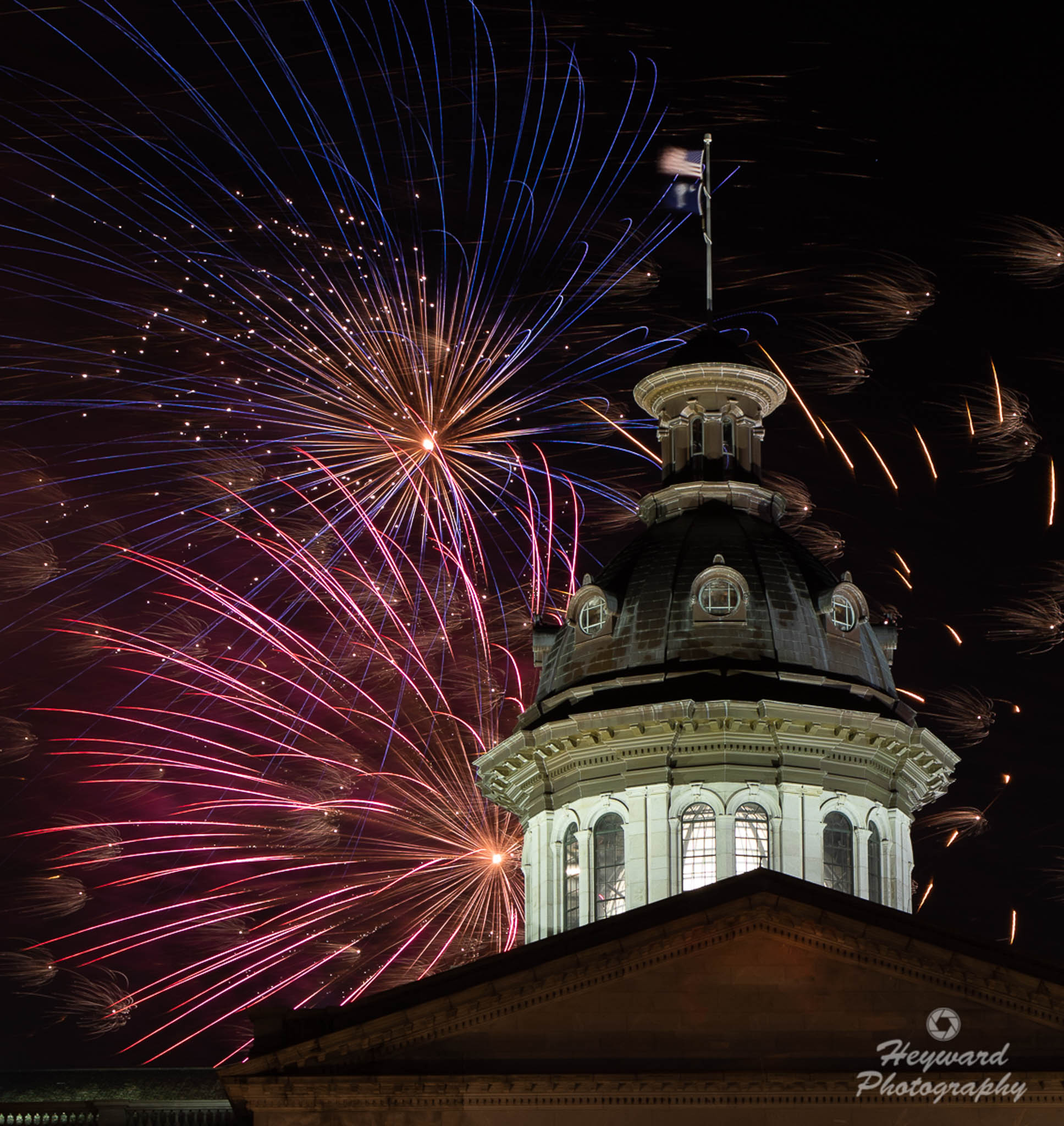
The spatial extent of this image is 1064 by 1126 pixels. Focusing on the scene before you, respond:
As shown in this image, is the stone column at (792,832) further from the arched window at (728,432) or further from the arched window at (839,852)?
the arched window at (728,432)

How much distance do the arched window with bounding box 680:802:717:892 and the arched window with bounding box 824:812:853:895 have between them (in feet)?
10.4

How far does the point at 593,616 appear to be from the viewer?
73.6m

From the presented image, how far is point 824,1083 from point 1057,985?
16.9 feet

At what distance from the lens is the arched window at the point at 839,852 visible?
70.8 meters

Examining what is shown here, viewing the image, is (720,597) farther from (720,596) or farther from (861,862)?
(861,862)

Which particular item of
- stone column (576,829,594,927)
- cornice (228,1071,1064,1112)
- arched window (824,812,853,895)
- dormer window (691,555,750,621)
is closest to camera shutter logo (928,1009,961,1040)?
cornice (228,1071,1064,1112)

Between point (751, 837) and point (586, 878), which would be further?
point (586, 878)

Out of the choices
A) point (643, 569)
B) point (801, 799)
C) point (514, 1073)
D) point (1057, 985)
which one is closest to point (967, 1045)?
point (1057, 985)

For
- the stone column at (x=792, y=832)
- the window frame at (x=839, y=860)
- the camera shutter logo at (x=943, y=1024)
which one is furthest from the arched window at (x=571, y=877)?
the camera shutter logo at (x=943, y=1024)

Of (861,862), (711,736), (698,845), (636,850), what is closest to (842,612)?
(711,736)

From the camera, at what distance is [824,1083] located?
5338 centimetres

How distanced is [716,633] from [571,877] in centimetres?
791

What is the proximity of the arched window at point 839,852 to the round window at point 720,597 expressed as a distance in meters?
6.29

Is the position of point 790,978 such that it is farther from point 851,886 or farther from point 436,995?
point 851,886
